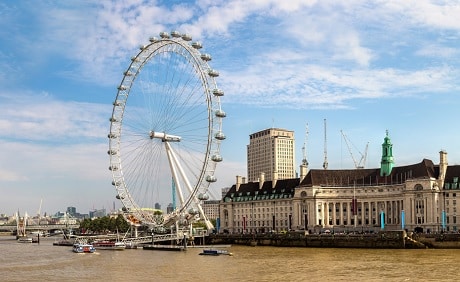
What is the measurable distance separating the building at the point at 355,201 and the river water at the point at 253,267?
28.5 m

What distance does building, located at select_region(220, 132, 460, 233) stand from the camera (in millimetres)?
104188

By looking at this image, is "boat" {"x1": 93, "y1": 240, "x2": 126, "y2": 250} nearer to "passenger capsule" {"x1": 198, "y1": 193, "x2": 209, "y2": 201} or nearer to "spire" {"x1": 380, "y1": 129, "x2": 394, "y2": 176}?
"passenger capsule" {"x1": 198, "y1": 193, "x2": 209, "y2": 201}

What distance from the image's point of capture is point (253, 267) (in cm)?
5900

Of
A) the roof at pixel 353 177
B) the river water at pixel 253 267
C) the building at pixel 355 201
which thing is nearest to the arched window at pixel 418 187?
the building at pixel 355 201

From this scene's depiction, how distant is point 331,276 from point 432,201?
5758 centimetres

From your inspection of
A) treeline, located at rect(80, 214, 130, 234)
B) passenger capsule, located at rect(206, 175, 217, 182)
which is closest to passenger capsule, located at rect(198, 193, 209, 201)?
passenger capsule, located at rect(206, 175, 217, 182)

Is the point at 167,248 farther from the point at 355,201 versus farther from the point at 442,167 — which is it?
the point at 442,167

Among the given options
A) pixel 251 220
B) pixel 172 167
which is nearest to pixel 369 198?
pixel 251 220

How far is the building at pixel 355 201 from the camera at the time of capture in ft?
342

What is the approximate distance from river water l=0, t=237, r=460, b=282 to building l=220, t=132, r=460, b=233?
28.5 meters

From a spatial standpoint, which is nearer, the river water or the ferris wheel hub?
the river water

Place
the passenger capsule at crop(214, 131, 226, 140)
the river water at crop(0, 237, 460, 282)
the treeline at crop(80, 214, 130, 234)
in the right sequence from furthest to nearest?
the treeline at crop(80, 214, 130, 234) < the passenger capsule at crop(214, 131, 226, 140) < the river water at crop(0, 237, 460, 282)

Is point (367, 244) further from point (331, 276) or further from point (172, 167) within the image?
point (331, 276)

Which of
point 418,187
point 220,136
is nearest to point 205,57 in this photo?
point 220,136
